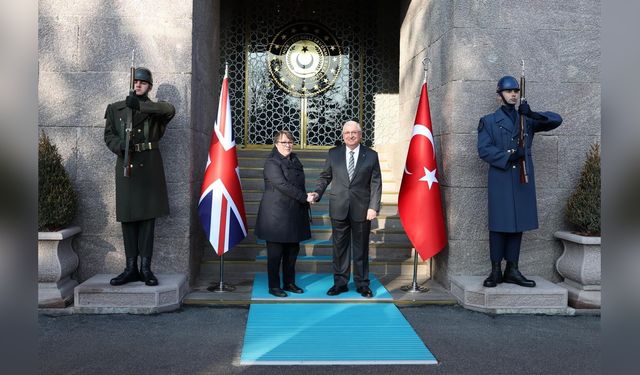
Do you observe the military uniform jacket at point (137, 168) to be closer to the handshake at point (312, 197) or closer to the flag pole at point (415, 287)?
the handshake at point (312, 197)

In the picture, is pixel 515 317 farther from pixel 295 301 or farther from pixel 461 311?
pixel 295 301

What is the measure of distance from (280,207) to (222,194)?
0.68 meters

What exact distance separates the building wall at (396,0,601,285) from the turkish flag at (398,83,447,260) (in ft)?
0.64

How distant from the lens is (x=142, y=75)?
565 cm

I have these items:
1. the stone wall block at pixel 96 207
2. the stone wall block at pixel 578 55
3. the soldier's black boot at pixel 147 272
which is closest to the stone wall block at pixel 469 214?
the stone wall block at pixel 578 55

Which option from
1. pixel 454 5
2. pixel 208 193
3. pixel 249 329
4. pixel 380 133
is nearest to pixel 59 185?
pixel 208 193

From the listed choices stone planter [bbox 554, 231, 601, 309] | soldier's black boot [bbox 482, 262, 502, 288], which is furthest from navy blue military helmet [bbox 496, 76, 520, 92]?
soldier's black boot [bbox 482, 262, 502, 288]

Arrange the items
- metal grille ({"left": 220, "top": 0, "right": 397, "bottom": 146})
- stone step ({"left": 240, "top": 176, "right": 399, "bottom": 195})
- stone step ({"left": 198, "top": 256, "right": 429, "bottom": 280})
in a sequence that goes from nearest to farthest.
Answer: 1. stone step ({"left": 198, "top": 256, "right": 429, "bottom": 280})
2. stone step ({"left": 240, "top": 176, "right": 399, "bottom": 195})
3. metal grille ({"left": 220, "top": 0, "right": 397, "bottom": 146})

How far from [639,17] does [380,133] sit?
9.38m

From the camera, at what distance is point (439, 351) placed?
455cm

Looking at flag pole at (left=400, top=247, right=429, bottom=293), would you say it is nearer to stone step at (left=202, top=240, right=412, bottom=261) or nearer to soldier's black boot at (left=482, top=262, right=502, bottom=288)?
soldier's black boot at (left=482, top=262, right=502, bottom=288)

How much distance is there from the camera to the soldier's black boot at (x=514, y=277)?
231 inches

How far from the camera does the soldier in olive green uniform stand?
5.68m

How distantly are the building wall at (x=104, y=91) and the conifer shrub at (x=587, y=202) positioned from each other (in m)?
4.17
